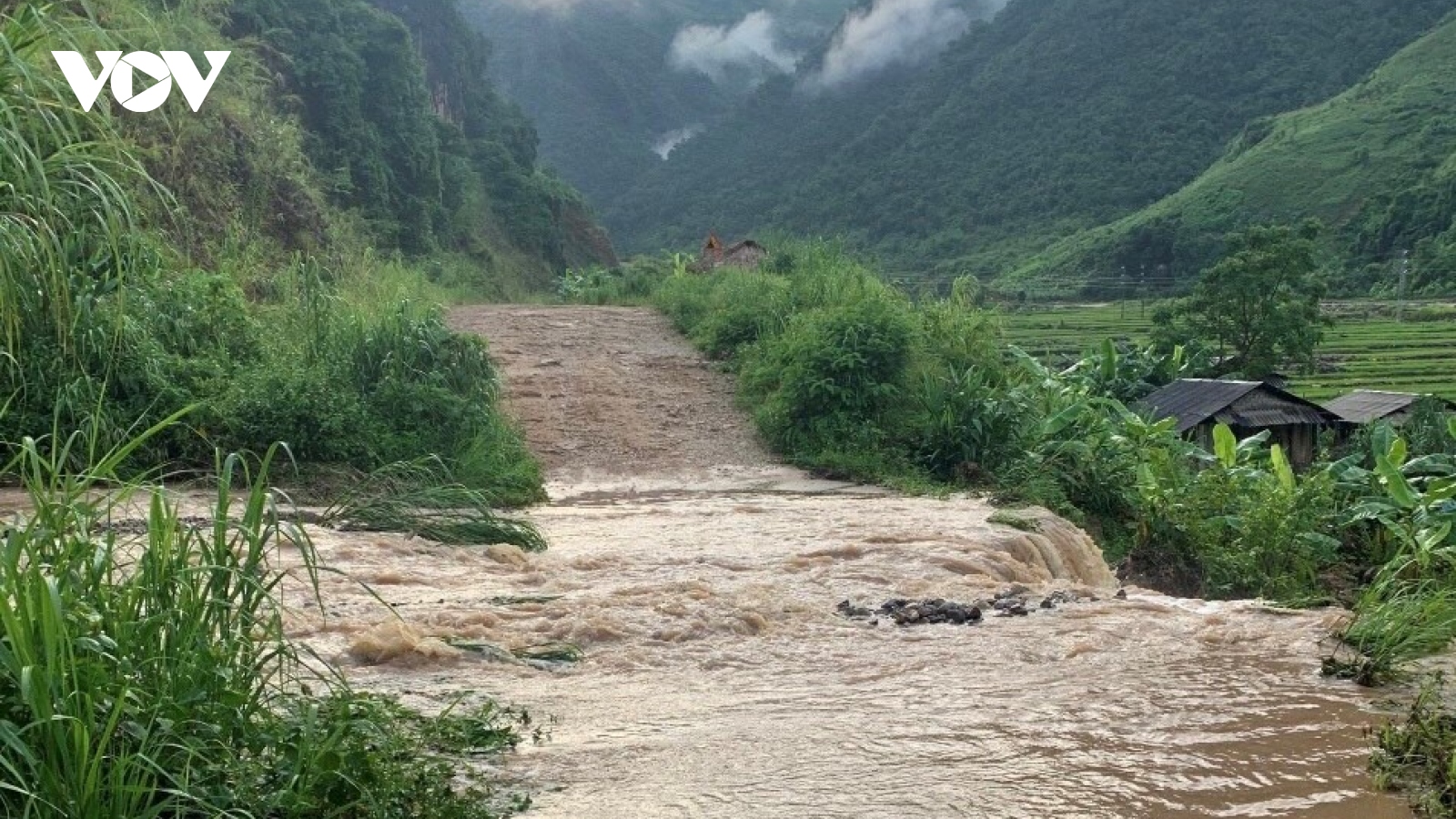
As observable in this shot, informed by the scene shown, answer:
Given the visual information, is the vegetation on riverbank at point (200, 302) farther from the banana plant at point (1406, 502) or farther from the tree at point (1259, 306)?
the tree at point (1259, 306)

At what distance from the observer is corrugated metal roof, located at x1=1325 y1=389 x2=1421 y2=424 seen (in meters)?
22.4

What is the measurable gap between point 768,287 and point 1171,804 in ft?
44.6

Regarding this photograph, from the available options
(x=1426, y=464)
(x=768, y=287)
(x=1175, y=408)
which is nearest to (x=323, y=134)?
(x=768, y=287)

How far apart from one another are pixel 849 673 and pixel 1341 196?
46003 millimetres

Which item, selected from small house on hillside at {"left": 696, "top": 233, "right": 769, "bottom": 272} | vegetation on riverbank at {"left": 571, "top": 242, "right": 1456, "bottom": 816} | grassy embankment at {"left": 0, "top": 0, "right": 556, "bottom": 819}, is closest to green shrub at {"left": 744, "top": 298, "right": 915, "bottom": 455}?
vegetation on riverbank at {"left": 571, "top": 242, "right": 1456, "bottom": 816}

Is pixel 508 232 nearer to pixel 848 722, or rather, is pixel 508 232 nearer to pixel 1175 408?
pixel 1175 408

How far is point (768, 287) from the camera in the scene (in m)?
17.6

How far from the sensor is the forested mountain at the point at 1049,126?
60.6 m

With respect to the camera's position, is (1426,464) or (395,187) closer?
(1426,464)

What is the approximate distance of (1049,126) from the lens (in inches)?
2571

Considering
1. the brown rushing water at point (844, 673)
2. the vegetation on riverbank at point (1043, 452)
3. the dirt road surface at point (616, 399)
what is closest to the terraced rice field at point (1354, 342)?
the dirt road surface at point (616, 399)

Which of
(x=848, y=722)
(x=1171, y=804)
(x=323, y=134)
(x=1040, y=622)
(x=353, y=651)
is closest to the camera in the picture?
(x=1171, y=804)

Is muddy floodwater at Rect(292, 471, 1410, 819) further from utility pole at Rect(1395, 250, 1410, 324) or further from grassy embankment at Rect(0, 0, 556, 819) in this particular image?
utility pole at Rect(1395, 250, 1410, 324)

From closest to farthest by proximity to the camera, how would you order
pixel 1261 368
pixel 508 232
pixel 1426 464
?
pixel 1426 464 → pixel 1261 368 → pixel 508 232
